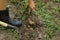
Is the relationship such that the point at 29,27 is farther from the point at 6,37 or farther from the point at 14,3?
the point at 14,3

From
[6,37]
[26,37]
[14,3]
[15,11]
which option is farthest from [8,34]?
[14,3]

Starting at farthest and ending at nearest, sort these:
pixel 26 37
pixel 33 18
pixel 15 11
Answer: pixel 15 11, pixel 33 18, pixel 26 37

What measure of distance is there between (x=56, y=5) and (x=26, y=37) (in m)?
1.10

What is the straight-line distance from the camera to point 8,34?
317cm

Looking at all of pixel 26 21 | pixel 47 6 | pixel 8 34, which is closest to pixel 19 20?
pixel 26 21

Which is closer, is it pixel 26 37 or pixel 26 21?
pixel 26 37

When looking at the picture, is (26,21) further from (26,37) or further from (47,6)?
(47,6)

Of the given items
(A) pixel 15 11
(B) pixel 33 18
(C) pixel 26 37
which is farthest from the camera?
(A) pixel 15 11

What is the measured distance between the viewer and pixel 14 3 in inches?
152

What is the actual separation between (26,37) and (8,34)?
284mm

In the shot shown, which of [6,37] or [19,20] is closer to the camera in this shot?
[6,37]

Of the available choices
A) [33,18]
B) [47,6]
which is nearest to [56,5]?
[47,6]

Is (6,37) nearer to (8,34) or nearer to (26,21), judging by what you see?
(8,34)

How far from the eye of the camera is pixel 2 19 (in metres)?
3.36
